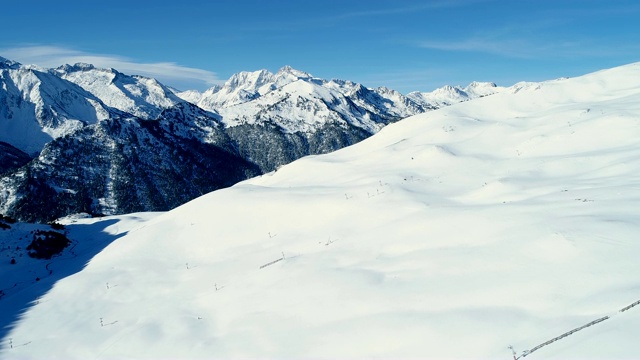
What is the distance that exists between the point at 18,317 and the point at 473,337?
2403cm

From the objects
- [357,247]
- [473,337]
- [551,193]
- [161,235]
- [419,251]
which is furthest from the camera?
[161,235]

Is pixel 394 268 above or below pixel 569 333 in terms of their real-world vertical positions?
above

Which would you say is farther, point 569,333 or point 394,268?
point 394,268

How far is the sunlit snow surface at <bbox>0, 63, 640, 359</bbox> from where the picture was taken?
11633 millimetres

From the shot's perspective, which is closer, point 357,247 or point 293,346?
point 293,346

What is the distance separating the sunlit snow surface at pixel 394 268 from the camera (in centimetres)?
1163

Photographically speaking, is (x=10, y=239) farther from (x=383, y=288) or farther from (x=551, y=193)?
(x=551, y=193)

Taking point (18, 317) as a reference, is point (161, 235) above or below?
above

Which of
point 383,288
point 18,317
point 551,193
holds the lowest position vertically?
point 18,317

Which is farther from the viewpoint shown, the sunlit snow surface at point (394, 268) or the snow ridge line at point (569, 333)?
the sunlit snow surface at point (394, 268)

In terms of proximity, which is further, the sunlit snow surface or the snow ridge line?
the sunlit snow surface

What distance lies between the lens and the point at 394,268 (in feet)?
54.1

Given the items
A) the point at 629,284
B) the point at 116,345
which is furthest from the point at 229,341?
the point at 629,284

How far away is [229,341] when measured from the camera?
14172mm
